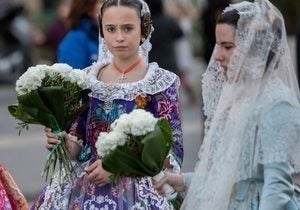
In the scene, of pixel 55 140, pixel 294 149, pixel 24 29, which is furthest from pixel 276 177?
pixel 24 29

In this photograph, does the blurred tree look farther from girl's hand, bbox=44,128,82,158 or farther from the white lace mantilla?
girl's hand, bbox=44,128,82,158

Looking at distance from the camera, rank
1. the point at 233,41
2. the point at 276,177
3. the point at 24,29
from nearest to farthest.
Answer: the point at 276,177 < the point at 233,41 < the point at 24,29

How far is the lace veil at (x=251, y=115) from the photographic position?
5027 millimetres

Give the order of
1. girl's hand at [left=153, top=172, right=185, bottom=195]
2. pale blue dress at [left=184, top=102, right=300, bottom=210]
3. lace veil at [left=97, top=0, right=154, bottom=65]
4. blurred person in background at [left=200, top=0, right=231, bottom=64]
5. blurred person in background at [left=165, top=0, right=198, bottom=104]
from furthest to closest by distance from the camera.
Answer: blurred person in background at [left=165, top=0, right=198, bottom=104]
blurred person in background at [left=200, top=0, right=231, bottom=64]
lace veil at [left=97, top=0, right=154, bottom=65]
girl's hand at [left=153, top=172, right=185, bottom=195]
pale blue dress at [left=184, top=102, right=300, bottom=210]

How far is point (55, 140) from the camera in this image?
582cm

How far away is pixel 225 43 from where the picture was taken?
17.3ft

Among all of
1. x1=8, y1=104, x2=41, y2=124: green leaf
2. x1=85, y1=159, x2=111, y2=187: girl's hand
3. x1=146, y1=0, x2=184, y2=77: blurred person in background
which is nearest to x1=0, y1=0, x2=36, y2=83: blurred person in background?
x1=146, y1=0, x2=184, y2=77: blurred person in background

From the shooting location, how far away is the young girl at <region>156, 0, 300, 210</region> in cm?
500

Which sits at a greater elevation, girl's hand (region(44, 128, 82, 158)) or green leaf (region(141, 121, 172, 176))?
green leaf (region(141, 121, 172, 176))

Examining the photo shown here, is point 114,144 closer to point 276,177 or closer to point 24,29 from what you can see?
point 276,177

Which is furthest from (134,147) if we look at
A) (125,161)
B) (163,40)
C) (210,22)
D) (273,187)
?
(163,40)

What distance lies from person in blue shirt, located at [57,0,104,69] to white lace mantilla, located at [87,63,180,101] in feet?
6.69

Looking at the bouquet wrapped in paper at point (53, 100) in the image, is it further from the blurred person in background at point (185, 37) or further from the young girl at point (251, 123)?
the blurred person in background at point (185, 37)

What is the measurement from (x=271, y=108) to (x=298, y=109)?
119 millimetres
